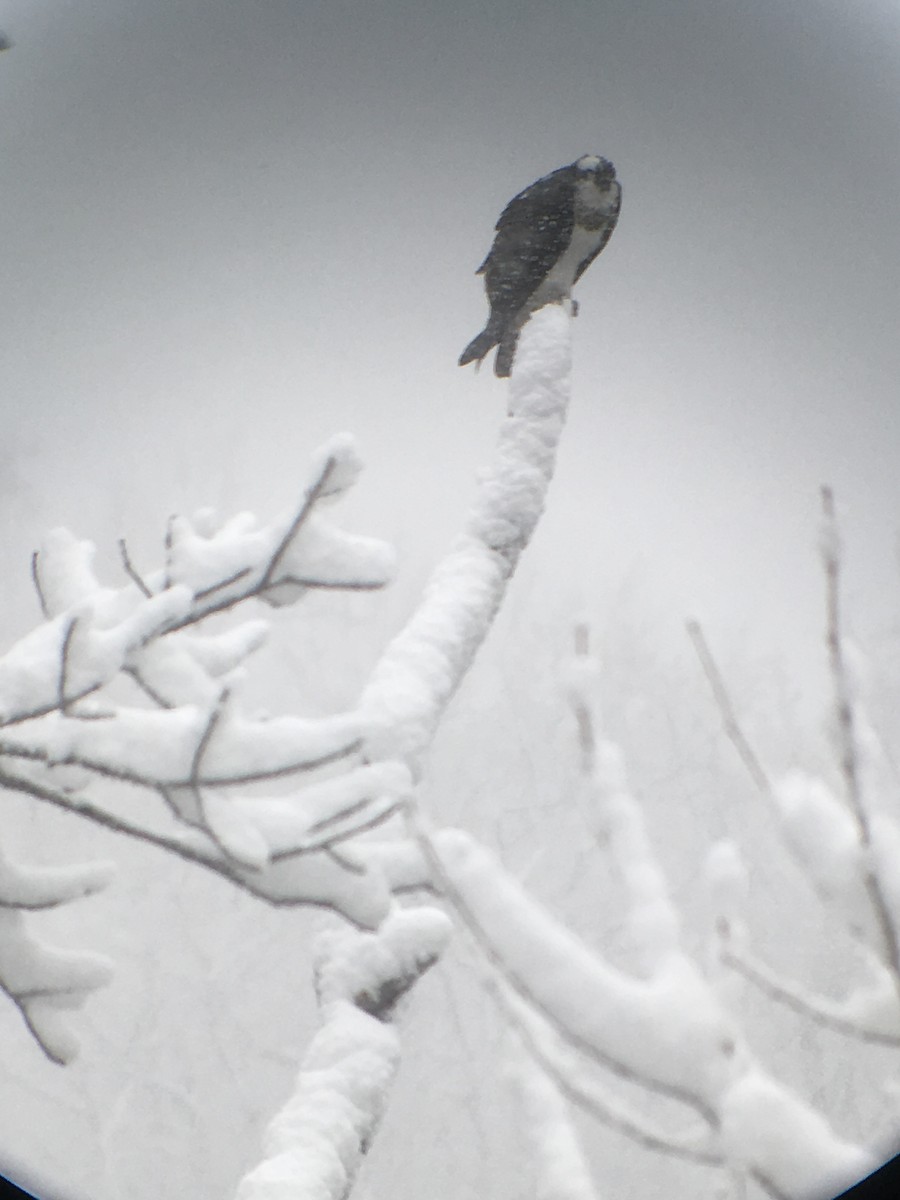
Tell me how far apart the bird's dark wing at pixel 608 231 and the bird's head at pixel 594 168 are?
3 centimetres

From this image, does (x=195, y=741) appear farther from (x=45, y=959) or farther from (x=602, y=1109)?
(x=602, y=1109)

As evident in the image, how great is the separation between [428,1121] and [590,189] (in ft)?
36.3

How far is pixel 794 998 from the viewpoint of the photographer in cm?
79

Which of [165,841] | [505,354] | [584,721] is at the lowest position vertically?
[165,841]

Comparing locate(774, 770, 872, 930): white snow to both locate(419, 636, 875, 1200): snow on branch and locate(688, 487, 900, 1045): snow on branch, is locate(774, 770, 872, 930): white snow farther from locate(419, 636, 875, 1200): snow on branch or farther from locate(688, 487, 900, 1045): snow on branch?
locate(419, 636, 875, 1200): snow on branch

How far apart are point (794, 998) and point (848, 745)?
1.08 ft

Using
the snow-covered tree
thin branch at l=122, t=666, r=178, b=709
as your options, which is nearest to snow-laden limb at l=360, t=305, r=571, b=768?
the snow-covered tree

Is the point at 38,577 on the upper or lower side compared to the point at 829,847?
upper

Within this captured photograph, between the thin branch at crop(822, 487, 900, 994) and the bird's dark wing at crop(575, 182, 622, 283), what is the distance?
0.81 metres

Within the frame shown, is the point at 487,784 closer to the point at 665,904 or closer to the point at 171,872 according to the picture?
the point at 171,872

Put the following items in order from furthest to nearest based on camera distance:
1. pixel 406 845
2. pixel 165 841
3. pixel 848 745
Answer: pixel 406 845
pixel 165 841
pixel 848 745

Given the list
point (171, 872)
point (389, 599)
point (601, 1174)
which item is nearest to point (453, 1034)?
point (601, 1174)

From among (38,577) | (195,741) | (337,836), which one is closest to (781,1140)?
(337,836)

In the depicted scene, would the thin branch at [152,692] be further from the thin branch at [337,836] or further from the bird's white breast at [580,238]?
the bird's white breast at [580,238]
